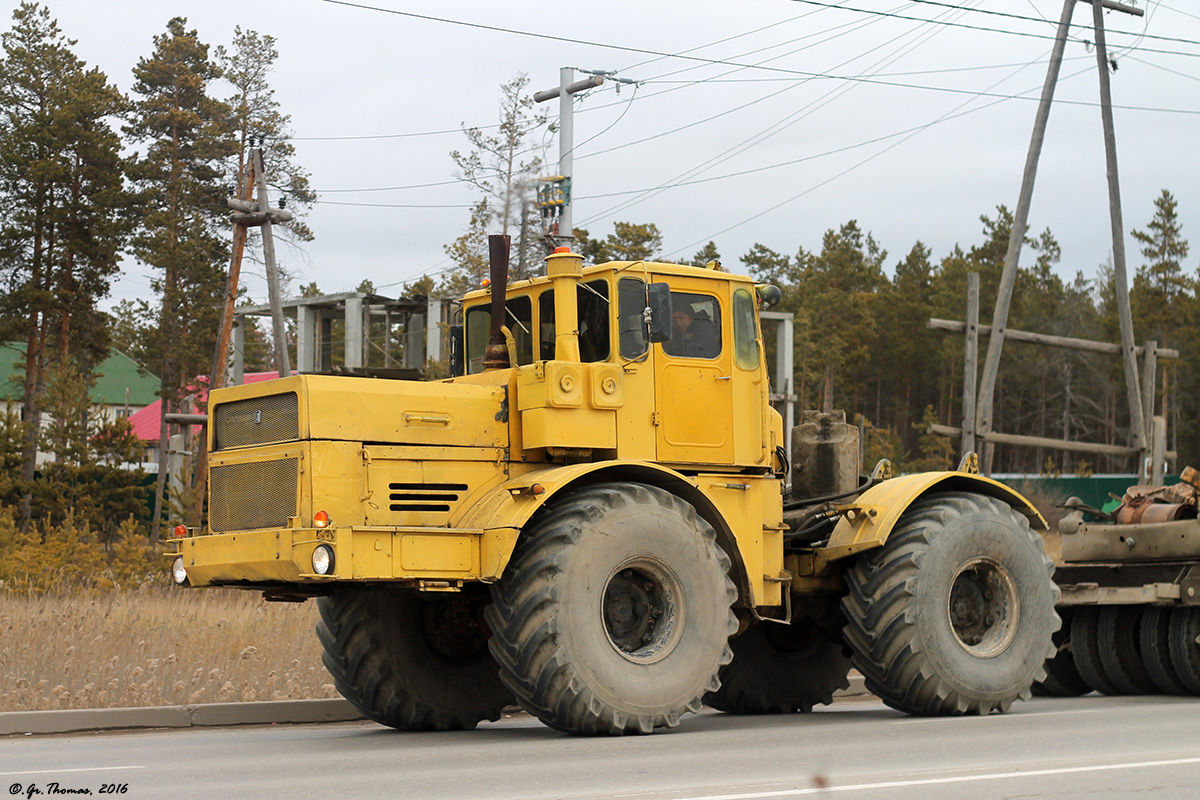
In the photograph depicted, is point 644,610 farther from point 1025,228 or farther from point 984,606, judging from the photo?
point 1025,228

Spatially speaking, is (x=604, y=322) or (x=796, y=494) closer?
(x=604, y=322)

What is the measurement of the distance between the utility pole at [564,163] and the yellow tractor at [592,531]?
41.0 feet

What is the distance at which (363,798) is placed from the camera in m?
6.94

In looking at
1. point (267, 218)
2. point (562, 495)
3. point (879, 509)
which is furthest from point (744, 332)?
point (267, 218)

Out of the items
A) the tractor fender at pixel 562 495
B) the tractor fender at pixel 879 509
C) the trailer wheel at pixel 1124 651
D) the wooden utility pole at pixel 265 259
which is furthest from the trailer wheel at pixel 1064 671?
the wooden utility pole at pixel 265 259

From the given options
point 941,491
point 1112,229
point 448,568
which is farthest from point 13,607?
point 1112,229

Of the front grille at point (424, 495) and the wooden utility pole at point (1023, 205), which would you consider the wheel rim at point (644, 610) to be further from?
the wooden utility pole at point (1023, 205)

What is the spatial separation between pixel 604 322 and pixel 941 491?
3.48 m

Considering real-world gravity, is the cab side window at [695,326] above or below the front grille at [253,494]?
above

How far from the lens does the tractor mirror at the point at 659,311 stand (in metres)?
10.5

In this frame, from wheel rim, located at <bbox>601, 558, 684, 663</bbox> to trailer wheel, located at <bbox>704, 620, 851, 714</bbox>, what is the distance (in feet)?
7.88

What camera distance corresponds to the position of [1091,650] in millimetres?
13602

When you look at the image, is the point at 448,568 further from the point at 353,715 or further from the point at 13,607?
the point at 13,607

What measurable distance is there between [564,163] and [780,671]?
13735 mm
